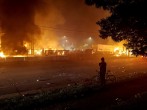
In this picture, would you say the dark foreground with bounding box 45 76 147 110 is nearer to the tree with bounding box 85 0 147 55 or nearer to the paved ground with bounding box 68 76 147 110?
the paved ground with bounding box 68 76 147 110

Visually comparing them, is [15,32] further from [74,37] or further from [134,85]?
[74,37]

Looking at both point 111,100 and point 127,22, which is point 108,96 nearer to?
point 111,100

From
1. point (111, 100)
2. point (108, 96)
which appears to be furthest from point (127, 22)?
point (108, 96)

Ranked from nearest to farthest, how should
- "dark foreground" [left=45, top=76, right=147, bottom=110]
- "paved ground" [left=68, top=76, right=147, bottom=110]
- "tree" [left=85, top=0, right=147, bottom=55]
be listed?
"tree" [left=85, top=0, right=147, bottom=55], "dark foreground" [left=45, top=76, right=147, bottom=110], "paved ground" [left=68, top=76, right=147, bottom=110]

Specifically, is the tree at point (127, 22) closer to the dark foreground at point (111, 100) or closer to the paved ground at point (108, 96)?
the dark foreground at point (111, 100)

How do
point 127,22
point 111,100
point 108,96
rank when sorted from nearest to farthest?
point 127,22
point 111,100
point 108,96

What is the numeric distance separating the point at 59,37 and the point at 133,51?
88268 mm

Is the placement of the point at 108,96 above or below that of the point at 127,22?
below

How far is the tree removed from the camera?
6.74m

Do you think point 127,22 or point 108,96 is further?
point 108,96

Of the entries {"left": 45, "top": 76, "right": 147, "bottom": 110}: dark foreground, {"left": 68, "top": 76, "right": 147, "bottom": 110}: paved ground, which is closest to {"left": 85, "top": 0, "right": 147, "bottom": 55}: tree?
{"left": 45, "top": 76, "right": 147, "bottom": 110}: dark foreground

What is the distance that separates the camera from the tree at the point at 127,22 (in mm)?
6742

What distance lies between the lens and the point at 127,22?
721 centimetres

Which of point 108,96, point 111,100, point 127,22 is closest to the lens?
point 127,22
